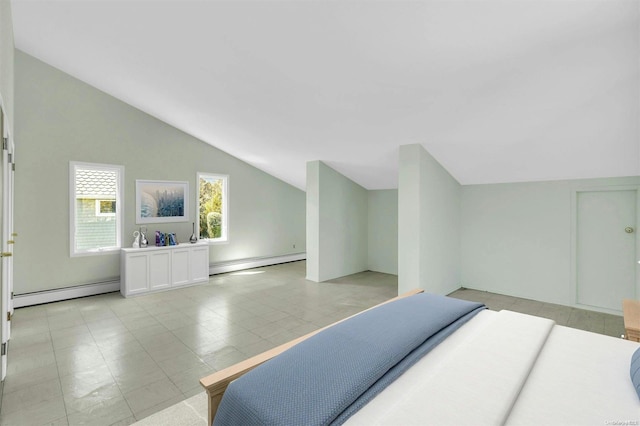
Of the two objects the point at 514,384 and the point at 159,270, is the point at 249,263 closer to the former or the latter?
the point at 159,270

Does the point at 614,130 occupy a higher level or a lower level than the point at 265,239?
higher

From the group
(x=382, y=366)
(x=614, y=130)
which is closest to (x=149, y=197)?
(x=382, y=366)

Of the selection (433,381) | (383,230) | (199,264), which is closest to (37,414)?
(433,381)

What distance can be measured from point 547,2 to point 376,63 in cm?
132

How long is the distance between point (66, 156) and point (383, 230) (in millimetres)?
5703

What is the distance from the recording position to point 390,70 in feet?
9.94

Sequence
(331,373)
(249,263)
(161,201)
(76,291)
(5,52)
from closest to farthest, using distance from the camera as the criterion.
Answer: (331,373) < (5,52) < (76,291) < (161,201) < (249,263)

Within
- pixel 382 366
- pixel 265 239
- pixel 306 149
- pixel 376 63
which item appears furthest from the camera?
pixel 265 239

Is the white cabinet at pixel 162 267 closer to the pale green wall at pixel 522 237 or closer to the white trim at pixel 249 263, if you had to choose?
the white trim at pixel 249 263

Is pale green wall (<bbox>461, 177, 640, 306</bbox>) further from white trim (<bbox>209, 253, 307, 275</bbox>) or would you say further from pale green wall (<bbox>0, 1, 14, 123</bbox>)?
pale green wall (<bbox>0, 1, 14, 123</bbox>)

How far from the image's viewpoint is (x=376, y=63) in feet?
9.73

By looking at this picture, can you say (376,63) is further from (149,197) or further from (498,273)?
(149,197)

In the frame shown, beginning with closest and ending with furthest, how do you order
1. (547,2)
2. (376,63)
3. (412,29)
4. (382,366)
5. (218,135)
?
1. (382,366)
2. (547,2)
3. (412,29)
4. (376,63)
5. (218,135)

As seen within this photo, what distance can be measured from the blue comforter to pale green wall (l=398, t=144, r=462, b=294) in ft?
8.76
